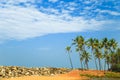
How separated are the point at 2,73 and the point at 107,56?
5301cm

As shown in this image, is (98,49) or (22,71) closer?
(22,71)

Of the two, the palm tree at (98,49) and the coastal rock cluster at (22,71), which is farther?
the palm tree at (98,49)

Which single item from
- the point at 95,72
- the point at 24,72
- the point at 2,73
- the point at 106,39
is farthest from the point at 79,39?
the point at 2,73

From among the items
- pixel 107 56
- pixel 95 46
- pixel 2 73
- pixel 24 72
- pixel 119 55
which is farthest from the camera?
pixel 119 55

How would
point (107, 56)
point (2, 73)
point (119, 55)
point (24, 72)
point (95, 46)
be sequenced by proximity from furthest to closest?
point (119, 55), point (107, 56), point (95, 46), point (24, 72), point (2, 73)

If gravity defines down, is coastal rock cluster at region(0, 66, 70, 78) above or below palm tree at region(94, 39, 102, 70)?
below

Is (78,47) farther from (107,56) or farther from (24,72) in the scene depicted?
(24,72)

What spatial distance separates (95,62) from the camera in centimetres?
11900

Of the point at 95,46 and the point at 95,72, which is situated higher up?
the point at 95,46

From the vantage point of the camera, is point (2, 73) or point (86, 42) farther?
point (86, 42)

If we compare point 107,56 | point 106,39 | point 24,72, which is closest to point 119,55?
point 107,56

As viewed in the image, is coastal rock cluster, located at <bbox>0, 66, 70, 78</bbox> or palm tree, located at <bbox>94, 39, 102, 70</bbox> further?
palm tree, located at <bbox>94, 39, 102, 70</bbox>

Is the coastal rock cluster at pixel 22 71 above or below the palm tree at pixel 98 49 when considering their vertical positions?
below

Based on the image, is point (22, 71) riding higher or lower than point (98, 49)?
lower
